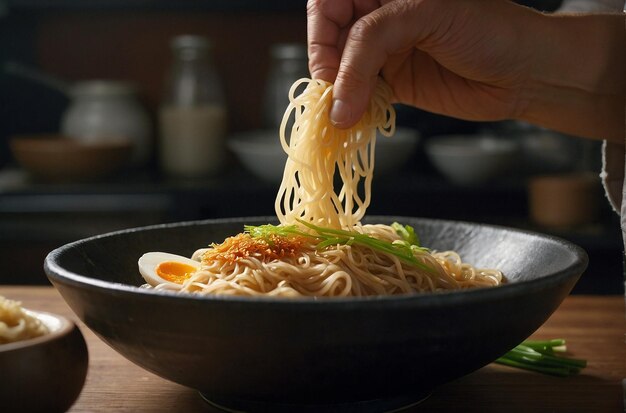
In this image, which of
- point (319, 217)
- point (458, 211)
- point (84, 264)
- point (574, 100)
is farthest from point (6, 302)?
point (458, 211)

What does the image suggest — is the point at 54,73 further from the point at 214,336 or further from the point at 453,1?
the point at 214,336

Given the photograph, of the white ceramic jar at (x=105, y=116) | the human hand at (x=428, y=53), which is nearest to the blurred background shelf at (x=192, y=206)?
the white ceramic jar at (x=105, y=116)

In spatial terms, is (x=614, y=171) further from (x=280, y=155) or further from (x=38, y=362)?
(x=280, y=155)

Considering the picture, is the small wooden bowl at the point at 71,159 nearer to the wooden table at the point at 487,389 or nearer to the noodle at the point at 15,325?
the wooden table at the point at 487,389

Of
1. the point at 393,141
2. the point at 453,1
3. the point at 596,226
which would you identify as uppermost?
the point at 453,1

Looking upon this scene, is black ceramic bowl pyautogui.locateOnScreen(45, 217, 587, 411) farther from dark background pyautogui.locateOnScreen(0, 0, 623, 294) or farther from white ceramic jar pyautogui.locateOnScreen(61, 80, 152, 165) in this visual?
white ceramic jar pyautogui.locateOnScreen(61, 80, 152, 165)

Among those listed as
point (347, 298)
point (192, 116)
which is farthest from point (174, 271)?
point (192, 116)
